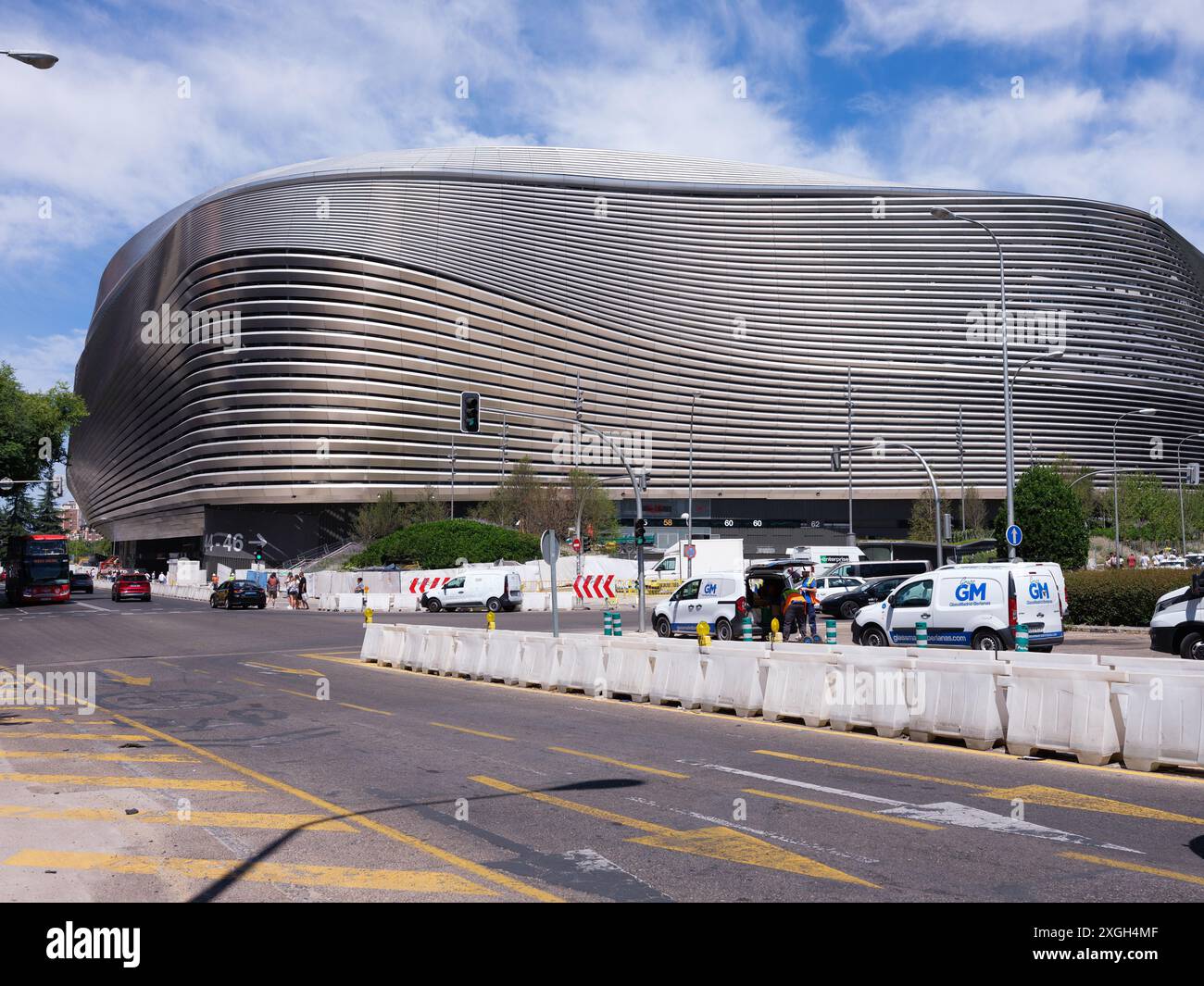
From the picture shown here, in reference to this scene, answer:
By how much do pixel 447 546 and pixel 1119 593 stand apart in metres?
49.0

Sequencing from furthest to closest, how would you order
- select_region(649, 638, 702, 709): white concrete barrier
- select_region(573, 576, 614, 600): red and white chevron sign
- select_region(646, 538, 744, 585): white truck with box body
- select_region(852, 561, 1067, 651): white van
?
select_region(646, 538, 744, 585): white truck with box body < select_region(573, 576, 614, 600): red and white chevron sign < select_region(852, 561, 1067, 651): white van < select_region(649, 638, 702, 709): white concrete barrier

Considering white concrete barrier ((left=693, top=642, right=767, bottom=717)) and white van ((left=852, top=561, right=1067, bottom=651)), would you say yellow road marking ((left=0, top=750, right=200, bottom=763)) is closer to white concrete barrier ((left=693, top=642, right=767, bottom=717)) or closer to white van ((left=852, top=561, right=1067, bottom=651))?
white concrete barrier ((left=693, top=642, right=767, bottom=717))

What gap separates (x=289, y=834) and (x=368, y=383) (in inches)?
3759

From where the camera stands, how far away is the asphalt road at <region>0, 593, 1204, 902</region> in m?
6.43

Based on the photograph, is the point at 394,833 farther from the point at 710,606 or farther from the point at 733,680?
the point at 710,606

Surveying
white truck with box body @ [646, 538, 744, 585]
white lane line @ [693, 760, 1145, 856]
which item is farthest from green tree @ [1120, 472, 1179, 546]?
white lane line @ [693, 760, 1145, 856]

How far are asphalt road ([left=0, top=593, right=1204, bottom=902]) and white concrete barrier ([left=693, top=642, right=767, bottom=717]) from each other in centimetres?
37

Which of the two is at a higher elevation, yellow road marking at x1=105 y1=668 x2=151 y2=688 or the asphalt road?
the asphalt road

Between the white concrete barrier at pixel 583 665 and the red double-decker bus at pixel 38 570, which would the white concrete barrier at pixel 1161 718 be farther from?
the red double-decker bus at pixel 38 570

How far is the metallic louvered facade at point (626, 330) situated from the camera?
99.8m

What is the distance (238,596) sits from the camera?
50.2 meters

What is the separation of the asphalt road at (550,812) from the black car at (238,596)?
35.8 metres

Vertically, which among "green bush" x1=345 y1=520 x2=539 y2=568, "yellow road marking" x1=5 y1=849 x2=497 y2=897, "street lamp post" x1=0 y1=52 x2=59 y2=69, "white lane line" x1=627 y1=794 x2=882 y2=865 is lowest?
"white lane line" x1=627 y1=794 x2=882 y2=865
